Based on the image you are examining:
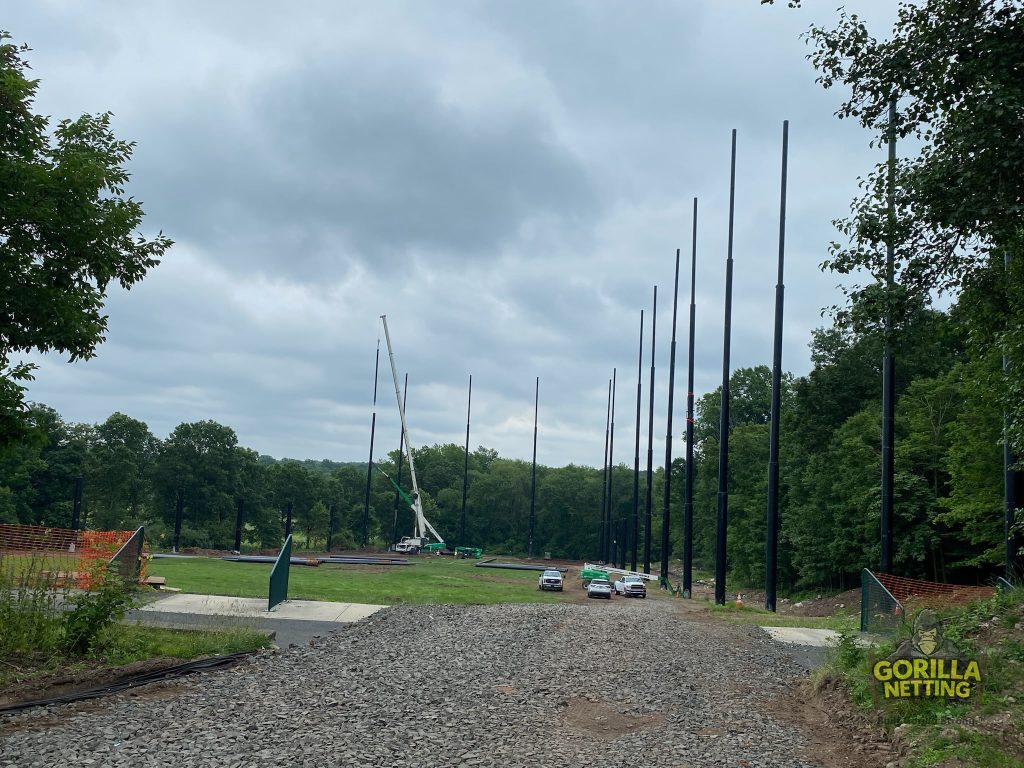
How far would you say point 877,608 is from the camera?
18.2 metres

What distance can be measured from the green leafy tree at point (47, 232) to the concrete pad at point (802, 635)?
15.0 metres

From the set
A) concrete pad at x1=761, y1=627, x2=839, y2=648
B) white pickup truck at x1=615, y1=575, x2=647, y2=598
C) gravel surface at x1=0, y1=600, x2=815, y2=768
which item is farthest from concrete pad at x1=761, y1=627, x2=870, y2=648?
white pickup truck at x1=615, y1=575, x2=647, y2=598

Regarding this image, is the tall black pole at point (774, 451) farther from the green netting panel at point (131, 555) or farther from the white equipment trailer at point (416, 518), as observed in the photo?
the white equipment trailer at point (416, 518)

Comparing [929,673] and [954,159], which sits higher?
[954,159]

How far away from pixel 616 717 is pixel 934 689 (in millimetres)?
3636

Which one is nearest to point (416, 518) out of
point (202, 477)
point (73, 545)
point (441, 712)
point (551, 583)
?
point (202, 477)

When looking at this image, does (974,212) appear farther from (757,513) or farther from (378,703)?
(757,513)

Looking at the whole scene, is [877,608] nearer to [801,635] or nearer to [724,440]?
[801,635]

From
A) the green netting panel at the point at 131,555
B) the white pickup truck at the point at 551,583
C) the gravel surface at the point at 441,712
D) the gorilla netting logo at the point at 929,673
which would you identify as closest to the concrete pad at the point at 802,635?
the gravel surface at the point at 441,712

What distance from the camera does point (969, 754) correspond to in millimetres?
7438

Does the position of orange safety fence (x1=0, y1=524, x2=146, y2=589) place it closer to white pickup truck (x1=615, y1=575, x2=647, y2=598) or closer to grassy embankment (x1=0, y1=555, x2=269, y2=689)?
grassy embankment (x1=0, y1=555, x2=269, y2=689)

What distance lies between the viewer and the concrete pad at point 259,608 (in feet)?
61.2

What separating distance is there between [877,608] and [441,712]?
11848 millimetres

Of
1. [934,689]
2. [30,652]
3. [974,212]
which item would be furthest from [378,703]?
[974,212]
